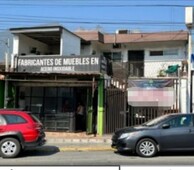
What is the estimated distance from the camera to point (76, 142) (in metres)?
18.1

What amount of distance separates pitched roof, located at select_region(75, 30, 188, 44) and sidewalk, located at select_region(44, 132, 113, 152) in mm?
10551

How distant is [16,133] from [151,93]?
9.12 m

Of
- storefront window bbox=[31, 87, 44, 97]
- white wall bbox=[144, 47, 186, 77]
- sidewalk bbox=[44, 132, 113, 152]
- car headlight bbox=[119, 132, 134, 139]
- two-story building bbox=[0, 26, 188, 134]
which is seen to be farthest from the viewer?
white wall bbox=[144, 47, 186, 77]

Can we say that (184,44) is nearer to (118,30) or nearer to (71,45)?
(118,30)

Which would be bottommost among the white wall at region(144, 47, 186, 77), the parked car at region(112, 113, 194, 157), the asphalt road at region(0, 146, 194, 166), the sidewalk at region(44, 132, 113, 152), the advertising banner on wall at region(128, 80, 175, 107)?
the asphalt road at region(0, 146, 194, 166)

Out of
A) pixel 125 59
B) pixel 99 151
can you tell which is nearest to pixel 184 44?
pixel 125 59

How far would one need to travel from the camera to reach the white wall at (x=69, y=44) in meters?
24.5

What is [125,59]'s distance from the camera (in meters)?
31.0

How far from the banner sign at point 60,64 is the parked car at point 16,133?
850 cm

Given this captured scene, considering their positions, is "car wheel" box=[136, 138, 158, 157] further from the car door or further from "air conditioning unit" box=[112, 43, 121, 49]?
"air conditioning unit" box=[112, 43, 121, 49]

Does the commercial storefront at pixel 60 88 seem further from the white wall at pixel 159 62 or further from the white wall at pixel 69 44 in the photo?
the white wall at pixel 159 62

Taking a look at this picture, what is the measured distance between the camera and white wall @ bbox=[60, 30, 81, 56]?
24514 millimetres

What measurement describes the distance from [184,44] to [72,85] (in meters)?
11.2

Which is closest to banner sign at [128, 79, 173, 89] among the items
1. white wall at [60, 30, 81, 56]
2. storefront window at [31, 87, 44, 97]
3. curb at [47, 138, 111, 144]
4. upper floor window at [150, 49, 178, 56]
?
curb at [47, 138, 111, 144]
